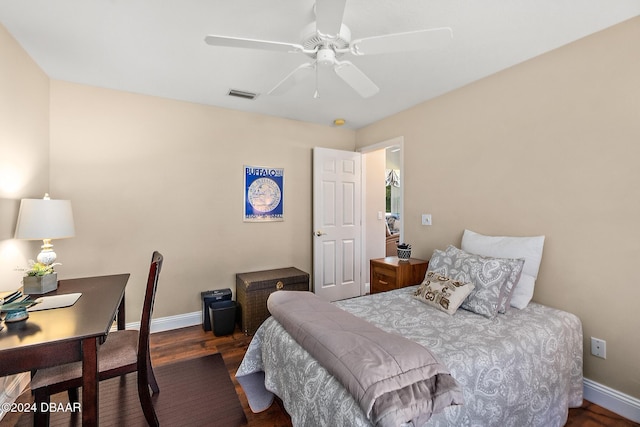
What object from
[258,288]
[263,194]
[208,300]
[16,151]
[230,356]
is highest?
[16,151]

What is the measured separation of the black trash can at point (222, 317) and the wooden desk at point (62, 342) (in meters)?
1.53

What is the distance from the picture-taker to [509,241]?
7.51 ft

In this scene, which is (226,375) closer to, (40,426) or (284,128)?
(40,426)

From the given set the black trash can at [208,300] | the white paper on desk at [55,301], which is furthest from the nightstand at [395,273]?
the white paper on desk at [55,301]

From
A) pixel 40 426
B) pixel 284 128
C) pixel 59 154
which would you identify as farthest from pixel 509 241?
pixel 59 154

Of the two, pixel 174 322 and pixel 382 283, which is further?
pixel 174 322

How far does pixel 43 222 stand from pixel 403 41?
8.32 ft

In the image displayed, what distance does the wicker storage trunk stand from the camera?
2.98 metres

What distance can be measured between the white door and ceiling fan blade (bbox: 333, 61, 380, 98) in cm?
173

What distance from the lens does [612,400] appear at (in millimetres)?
1854

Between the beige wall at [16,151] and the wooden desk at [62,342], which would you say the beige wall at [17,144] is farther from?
the wooden desk at [62,342]

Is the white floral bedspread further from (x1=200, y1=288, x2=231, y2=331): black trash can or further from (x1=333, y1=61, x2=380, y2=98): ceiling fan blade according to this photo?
(x1=333, y1=61, x2=380, y2=98): ceiling fan blade

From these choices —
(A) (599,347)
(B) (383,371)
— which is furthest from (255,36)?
(A) (599,347)

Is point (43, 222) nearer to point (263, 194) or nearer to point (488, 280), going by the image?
point (263, 194)
